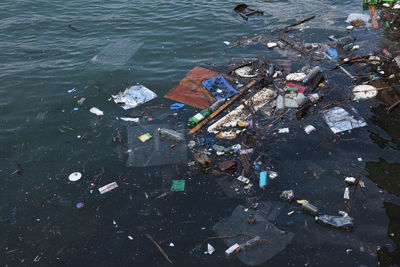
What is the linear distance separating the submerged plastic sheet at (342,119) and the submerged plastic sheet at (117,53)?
19.6 feet

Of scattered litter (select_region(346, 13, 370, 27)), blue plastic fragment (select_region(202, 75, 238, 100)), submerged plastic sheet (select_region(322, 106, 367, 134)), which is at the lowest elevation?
submerged plastic sheet (select_region(322, 106, 367, 134))

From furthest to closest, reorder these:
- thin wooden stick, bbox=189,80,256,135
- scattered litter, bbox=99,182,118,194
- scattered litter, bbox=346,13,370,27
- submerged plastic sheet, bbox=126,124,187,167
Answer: scattered litter, bbox=346,13,370,27 < thin wooden stick, bbox=189,80,256,135 < submerged plastic sheet, bbox=126,124,187,167 < scattered litter, bbox=99,182,118,194

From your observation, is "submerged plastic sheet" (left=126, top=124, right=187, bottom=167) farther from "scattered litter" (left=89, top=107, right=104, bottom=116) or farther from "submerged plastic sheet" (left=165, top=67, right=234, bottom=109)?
"submerged plastic sheet" (left=165, top=67, right=234, bottom=109)

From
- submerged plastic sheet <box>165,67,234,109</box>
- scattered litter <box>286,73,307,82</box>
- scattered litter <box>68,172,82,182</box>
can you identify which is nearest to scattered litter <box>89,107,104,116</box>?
submerged plastic sheet <box>165,67,234,109</box>

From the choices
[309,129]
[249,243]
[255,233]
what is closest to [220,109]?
[309,129]

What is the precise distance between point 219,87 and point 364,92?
3.48m

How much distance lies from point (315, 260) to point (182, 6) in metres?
11.5

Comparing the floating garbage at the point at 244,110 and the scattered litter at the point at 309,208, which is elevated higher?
Answer: the floating garbage at the point at 244,110

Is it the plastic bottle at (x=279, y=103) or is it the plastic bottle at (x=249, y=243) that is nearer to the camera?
the plastic bottle at (x=249, y=243)

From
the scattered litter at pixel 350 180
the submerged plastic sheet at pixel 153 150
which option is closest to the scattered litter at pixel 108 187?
the submerged plastic sheet at pixel 153 150

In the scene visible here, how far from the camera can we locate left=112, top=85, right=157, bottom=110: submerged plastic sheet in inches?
284

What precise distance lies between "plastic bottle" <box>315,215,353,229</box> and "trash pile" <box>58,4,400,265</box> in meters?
0.01

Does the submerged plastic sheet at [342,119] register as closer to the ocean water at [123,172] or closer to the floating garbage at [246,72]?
the ocean water at [123,172]

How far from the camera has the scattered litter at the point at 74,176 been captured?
545cm
